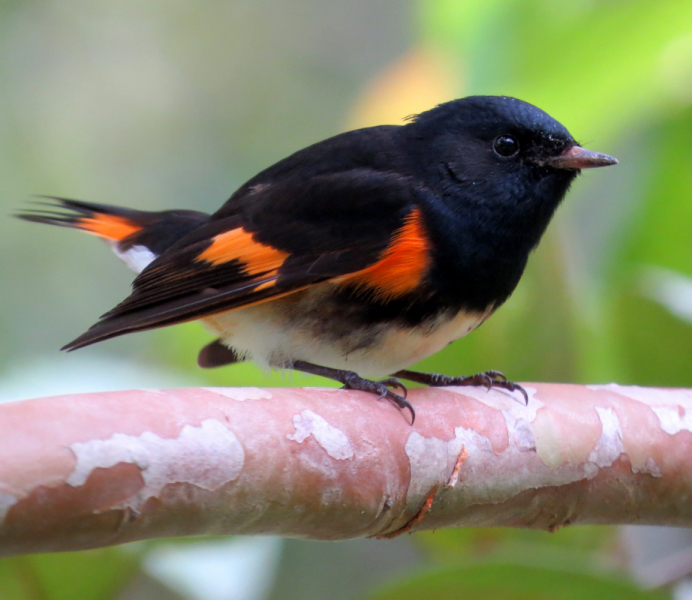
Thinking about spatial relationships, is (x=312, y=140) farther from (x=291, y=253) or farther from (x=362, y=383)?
(x=362, y=383)

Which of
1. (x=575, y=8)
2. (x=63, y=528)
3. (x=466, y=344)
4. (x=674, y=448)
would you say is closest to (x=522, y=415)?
(x=674, y=448)

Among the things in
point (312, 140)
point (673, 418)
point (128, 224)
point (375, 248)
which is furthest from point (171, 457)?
point (312, 140)

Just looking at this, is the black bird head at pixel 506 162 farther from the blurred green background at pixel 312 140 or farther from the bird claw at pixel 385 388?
the bird claw at pixel 385 388

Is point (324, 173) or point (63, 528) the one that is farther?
point (324, 173)

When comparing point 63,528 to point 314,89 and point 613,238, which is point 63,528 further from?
point 314,89

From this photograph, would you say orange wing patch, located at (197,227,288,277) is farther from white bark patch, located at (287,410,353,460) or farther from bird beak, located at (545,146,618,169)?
bird beak, located at (545,146,618,169)

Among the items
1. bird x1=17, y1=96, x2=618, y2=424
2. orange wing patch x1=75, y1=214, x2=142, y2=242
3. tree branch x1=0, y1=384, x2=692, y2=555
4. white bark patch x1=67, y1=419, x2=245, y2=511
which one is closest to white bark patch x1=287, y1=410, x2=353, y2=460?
tree branch x1=0, y1=384, x2=692, y2=555

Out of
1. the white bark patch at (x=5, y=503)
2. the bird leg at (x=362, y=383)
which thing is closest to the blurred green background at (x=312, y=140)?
the bird leg at (x=362, y=383)
